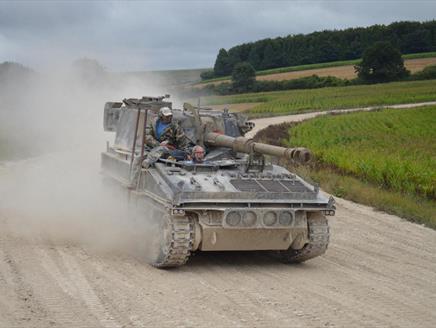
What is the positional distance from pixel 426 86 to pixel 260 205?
185ft

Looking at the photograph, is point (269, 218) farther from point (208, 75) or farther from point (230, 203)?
point (208, 75)

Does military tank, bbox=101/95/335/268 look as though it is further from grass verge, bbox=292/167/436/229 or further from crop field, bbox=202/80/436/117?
crop field, bbox=202/80/436/117

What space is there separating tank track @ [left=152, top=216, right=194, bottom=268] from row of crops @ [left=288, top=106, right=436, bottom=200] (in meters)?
9.84

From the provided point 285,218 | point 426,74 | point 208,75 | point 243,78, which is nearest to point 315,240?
point 285,218

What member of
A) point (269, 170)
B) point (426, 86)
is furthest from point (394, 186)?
point (426, 86)

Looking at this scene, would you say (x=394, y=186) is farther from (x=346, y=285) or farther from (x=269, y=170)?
(x=346, y=285)

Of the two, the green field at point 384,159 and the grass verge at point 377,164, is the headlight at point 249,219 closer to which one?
the grass verge at point 377,164

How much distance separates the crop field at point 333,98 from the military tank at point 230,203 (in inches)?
1657

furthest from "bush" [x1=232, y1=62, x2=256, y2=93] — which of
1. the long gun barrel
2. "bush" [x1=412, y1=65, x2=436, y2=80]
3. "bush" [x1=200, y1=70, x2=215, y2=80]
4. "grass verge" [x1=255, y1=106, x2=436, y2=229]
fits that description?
the long gun barrel

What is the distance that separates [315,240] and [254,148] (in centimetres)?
163

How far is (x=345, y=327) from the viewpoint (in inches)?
341

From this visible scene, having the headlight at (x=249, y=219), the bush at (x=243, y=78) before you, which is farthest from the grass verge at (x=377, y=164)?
the bush at (x=243, y=78)

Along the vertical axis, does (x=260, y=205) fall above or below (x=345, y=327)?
above

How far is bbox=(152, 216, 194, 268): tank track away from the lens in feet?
36.1
